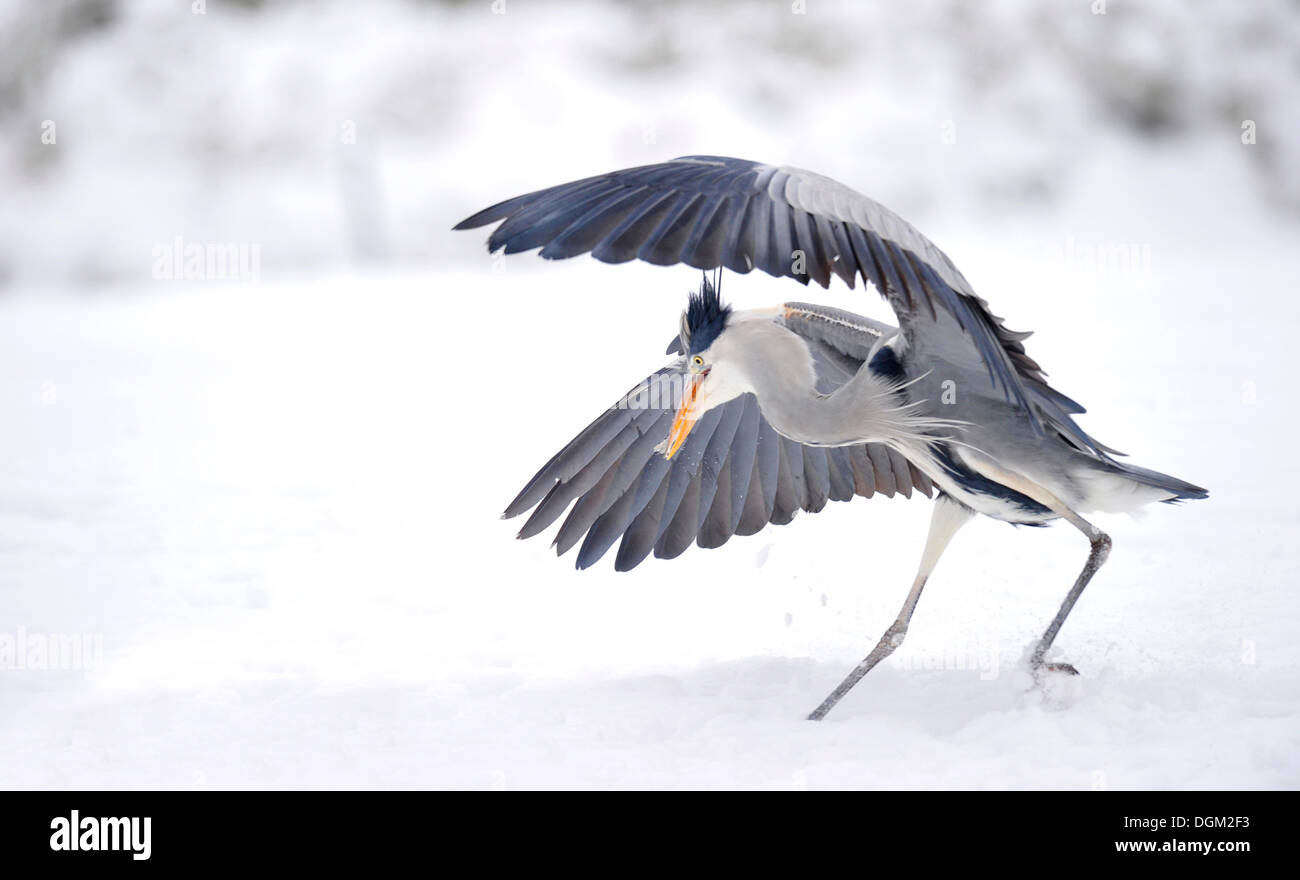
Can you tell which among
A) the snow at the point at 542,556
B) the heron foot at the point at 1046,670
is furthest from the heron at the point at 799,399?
the snow at the point at 542,556

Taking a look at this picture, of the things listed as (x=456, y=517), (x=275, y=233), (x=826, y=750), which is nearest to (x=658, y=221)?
(x=826, y=750)

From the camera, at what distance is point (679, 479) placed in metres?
4.33

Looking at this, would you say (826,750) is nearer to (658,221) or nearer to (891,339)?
(891,339)

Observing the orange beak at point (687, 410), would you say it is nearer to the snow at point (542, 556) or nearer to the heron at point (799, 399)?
the heron at point (799, 399)

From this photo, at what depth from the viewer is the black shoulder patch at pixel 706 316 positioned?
11.8 ft

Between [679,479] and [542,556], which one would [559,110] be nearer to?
[542,556]

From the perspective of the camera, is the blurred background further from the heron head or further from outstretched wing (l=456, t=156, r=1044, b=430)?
outstretched wing (l=456, t=156, r=1044, b=430)

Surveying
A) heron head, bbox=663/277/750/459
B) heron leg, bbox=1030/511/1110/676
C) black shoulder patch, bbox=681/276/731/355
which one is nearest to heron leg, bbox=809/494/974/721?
heron leg, bbox=1030/511/1110/676

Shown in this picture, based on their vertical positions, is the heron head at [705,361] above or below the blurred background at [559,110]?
below

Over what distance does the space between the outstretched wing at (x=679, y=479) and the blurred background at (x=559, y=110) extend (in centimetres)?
1448

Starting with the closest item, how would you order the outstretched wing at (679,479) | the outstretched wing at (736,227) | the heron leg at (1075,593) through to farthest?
the outstretched wing at (736,227) → the heron leg at (1075,593) → the outstretched wing at (679,479)

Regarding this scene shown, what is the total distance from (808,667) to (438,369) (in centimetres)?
638

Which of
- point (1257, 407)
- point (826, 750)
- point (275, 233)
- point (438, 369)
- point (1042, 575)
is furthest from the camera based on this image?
point (275, 233)

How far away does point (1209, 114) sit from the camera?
71.2ft
